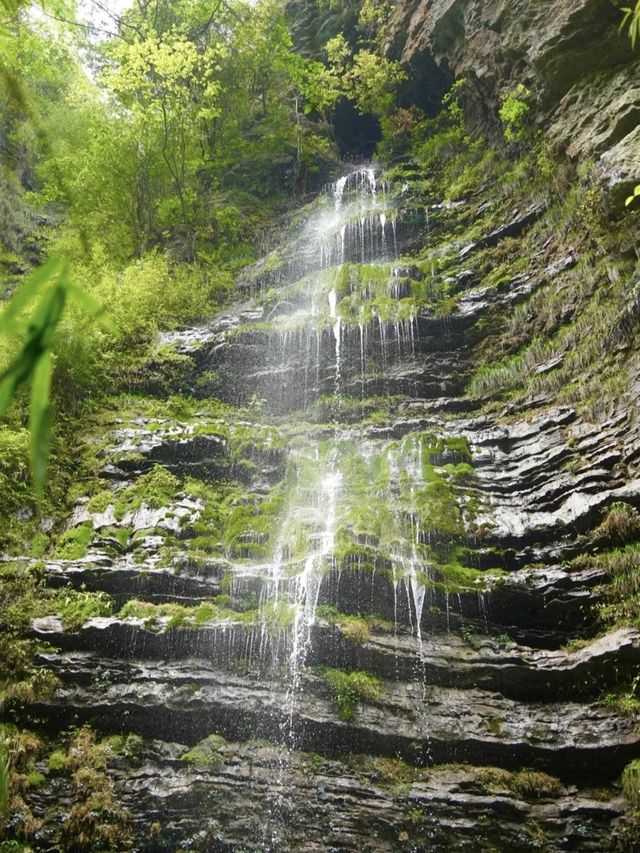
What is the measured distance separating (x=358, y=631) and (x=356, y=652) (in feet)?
0.89

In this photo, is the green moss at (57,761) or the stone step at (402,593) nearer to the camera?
the green moss at (57,761)

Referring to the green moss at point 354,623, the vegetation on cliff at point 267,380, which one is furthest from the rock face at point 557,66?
the green moss at point 354,623

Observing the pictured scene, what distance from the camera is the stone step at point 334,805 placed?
6422 millimetres

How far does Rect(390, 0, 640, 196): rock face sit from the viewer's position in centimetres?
1095

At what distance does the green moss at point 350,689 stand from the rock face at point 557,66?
28.8 ft

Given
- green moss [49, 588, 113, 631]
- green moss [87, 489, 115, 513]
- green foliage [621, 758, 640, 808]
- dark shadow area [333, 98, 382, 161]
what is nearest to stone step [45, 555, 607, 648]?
green moss [49, 588, 113, 631]

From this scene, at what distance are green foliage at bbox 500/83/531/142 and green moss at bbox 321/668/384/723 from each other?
1290 cm

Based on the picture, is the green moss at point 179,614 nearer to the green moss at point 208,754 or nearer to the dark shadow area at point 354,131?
the green moss at point 208,754

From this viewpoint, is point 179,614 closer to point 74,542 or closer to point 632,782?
point 74,542

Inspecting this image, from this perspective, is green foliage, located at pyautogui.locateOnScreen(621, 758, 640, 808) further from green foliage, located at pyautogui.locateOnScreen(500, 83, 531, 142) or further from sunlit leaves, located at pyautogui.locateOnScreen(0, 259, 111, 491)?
green foliage, located at pyautogui.locateOnScreen(500, 83, 531, 142)

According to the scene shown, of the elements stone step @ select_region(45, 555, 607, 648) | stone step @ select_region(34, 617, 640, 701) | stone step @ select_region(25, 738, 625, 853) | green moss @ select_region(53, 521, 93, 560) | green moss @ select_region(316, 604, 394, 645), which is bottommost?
stone step @ select_region(25, 738, 625, 853)

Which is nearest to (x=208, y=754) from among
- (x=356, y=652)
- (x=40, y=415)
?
(x=356, y=652)

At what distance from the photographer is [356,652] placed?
312 inches

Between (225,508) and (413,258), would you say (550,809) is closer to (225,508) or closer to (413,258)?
(225,508)
